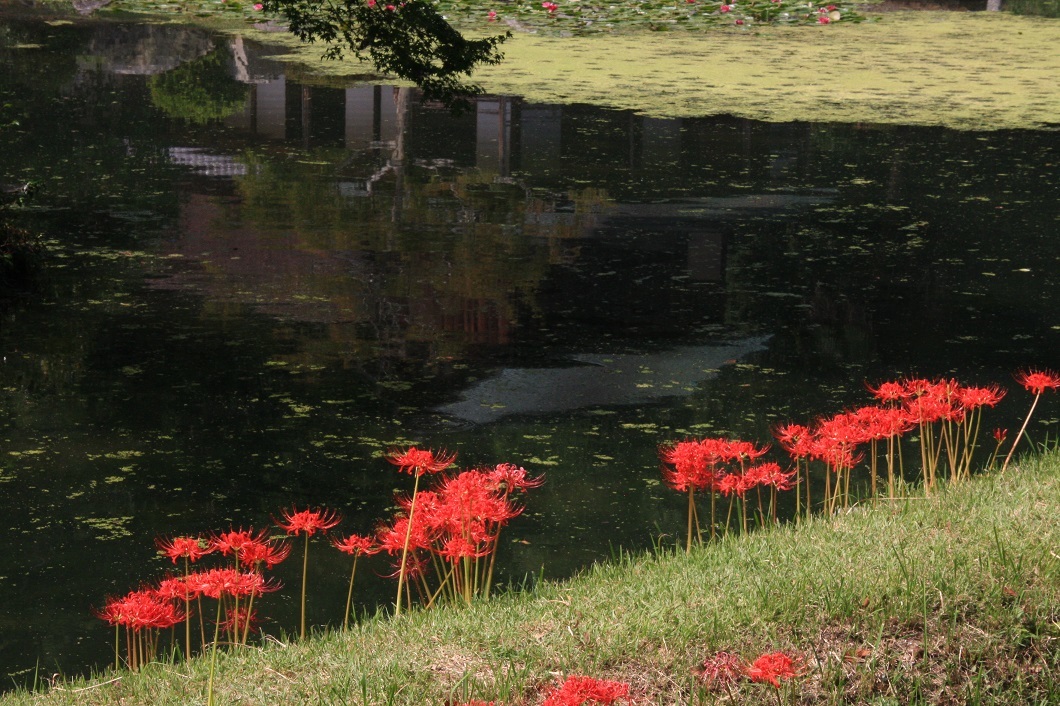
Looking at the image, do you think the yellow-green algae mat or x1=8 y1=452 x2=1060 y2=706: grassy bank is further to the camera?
the yellow-green algae mat

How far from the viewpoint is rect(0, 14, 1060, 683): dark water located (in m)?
5.00

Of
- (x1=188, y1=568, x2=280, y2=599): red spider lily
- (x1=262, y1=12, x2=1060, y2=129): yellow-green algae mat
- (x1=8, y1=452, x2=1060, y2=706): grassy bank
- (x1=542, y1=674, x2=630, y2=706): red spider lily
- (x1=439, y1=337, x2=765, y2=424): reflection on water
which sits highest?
(x1=262, y1=12, x2=1060, y2=129): yellow-green algae mat

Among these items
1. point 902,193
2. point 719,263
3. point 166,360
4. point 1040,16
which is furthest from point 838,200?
point 1040,16

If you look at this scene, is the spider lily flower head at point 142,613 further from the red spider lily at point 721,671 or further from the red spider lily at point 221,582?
the red spider lily at point 721,671

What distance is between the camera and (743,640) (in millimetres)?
3160

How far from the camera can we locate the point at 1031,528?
12.0 ft

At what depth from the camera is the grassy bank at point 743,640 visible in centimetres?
304

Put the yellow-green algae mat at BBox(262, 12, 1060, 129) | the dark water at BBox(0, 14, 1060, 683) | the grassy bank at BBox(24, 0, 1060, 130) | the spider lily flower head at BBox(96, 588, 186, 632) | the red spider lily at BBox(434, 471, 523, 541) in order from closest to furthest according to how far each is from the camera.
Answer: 1. the spider lily flower head at BBox(96, 588, 186, 632)
2. the red spider lily at BBox(434, 471, 523, 541)
3. the dark water at BBox(0, 14, 1060, 683)
4. the yellow-green algae mat at BBox(262, 12, 1060, 129)
5. the grassy bank at BBox(24, 0, 1060, 130)

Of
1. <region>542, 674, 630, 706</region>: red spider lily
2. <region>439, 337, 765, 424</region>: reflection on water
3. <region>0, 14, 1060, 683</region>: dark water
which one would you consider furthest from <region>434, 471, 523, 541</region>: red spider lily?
<region>439, 337, 765, 424</region>: reflection on water

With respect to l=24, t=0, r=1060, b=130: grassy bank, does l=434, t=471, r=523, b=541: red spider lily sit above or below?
below

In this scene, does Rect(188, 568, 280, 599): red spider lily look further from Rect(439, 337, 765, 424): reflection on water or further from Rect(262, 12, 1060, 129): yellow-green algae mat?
Rect(262, 12, 1060, 129): yellow-green algae mat

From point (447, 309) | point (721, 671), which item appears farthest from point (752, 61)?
point (721, 671)

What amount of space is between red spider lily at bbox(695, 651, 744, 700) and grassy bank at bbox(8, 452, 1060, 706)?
24 mm

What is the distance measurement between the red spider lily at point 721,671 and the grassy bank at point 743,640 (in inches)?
1.0
